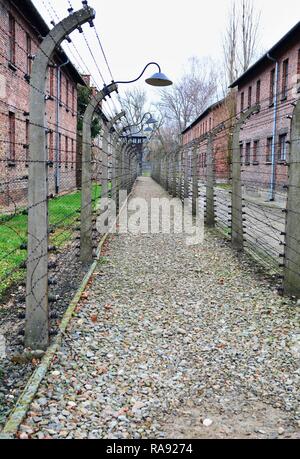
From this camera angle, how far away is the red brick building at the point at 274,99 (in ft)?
67.0

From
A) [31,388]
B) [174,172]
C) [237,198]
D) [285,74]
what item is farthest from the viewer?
[285,74]

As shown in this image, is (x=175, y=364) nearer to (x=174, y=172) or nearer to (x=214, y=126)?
(x=174, y=172)

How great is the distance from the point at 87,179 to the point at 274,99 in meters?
19.6

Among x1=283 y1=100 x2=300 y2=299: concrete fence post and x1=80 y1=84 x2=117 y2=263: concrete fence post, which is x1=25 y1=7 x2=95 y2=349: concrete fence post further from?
x1=80 y1=84 x2=117 y2=263: concrete fence post

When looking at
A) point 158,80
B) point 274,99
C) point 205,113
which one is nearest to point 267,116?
point 274,99

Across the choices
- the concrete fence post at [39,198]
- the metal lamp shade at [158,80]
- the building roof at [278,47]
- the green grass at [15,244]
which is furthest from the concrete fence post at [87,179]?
the building roof at [278,47]

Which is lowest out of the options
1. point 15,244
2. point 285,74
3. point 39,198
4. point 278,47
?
point 15,244

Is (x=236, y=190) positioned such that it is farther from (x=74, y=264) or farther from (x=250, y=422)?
(x=250, y=422)

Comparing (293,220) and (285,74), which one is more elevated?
(285,74)

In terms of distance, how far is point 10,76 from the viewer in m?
14.8

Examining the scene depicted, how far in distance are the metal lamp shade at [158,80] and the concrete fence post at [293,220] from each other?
9.50 feet

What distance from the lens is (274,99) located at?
979 inches
